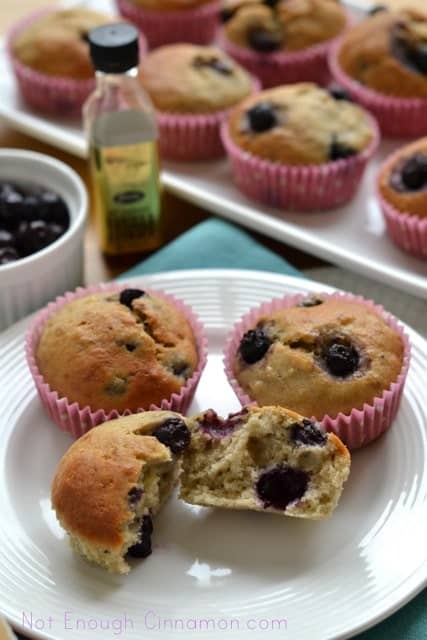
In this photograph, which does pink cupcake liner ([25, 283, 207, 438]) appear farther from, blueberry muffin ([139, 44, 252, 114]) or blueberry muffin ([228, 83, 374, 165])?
blueberry muffin ([139, 44, 252, 114])

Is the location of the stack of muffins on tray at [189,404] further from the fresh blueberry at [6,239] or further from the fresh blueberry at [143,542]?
the fresh blueberry at [6,239]

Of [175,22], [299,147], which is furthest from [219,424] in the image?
[175,22]

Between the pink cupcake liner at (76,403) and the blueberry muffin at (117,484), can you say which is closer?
the blueberry muffin at (117,484)

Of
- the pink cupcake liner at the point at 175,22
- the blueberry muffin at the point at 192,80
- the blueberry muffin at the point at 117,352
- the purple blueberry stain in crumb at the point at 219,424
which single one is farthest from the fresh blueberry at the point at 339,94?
the purple blueberry stain in crumb at the point at 219,424

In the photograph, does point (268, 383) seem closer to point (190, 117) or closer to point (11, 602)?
point (11, 602)

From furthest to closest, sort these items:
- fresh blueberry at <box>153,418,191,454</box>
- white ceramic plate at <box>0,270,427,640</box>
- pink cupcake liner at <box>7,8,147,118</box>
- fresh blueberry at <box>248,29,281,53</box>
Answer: fresh blueberry at <box>248,29,281,53</box>
pink cupcake liner at <box>7,8,147,118</box>
fresh blueberry at <box>153,418,191,454</box>
white ceramic plate at <box>0,270,427,640</box>

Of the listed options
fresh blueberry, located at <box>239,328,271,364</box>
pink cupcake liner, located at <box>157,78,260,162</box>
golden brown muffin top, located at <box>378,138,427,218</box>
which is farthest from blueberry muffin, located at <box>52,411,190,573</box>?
pink cupcake liner, located at <box>157,78,260,162</box>
